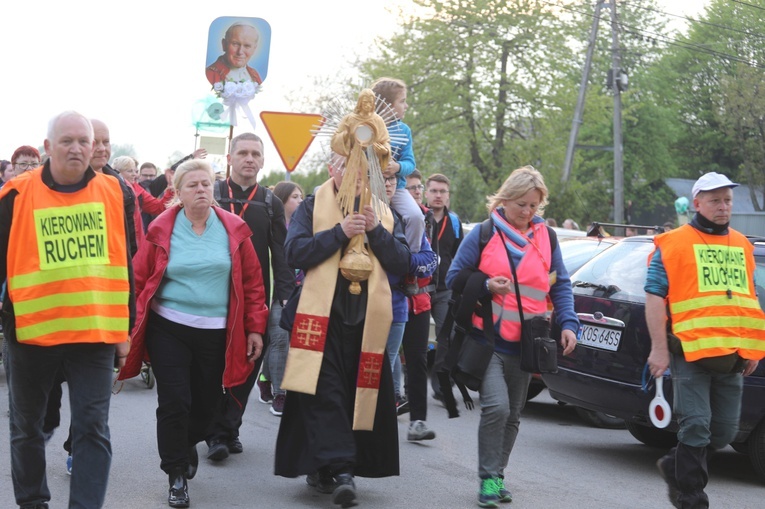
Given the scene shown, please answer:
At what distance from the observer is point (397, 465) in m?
6.51

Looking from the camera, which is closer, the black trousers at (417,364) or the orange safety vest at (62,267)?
the orange safety vest at (62,267)

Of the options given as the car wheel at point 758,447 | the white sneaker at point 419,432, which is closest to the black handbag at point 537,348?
the car wheel at point 758,447

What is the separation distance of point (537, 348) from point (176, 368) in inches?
78.6

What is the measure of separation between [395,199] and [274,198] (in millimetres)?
1301

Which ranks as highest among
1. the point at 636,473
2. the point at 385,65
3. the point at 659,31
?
the point at 659,31

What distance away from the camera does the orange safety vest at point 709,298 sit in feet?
20.1

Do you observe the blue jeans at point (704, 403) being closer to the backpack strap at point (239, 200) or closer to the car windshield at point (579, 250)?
the backpack strap at point (239, 200)

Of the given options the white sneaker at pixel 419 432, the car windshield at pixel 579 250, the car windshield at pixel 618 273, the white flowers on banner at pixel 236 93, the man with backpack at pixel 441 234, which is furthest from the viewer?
the white flowers on banner at pixel 236 93

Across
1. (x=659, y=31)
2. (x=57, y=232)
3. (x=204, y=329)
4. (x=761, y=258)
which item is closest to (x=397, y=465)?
(x=204, y=329)

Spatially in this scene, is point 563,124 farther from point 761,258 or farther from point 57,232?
point 57,232

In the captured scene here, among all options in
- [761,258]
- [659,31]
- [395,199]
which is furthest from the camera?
[659,31]

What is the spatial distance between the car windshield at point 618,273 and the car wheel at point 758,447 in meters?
1.13

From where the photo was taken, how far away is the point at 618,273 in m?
8.30

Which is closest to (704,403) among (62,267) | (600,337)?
(600,337)
